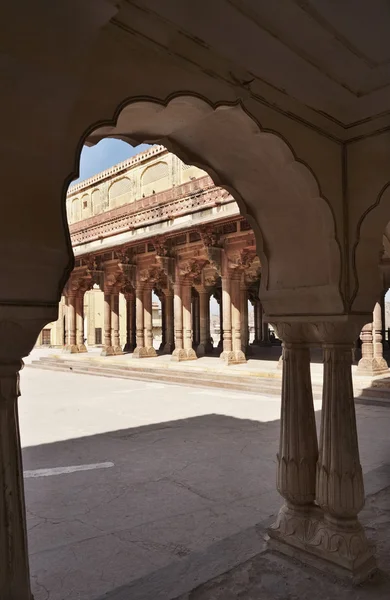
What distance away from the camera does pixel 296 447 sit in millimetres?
3027

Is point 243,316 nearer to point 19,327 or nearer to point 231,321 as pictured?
point 231,321

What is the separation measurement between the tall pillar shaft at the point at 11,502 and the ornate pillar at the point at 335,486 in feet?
6.04

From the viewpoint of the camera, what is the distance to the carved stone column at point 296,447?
9.86 feet

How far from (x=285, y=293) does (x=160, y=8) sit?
1814 mm

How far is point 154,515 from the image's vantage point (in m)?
3.81

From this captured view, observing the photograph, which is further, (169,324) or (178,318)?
(169,324)

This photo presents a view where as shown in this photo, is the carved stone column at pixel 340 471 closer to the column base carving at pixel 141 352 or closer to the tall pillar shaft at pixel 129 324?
the column base carving at pixel 141 352

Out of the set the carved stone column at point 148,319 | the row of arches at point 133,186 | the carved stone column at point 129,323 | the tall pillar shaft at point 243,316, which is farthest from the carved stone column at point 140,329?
the carved stone column at point 129,323

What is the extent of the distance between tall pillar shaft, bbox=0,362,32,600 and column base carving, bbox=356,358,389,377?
969cm

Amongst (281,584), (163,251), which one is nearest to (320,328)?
(281,584)

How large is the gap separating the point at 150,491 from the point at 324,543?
202 centimetres

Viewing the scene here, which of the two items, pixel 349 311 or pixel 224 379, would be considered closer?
pixel 349 311

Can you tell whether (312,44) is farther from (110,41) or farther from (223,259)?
(223,259)

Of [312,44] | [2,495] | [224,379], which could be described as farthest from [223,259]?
[2,495]
